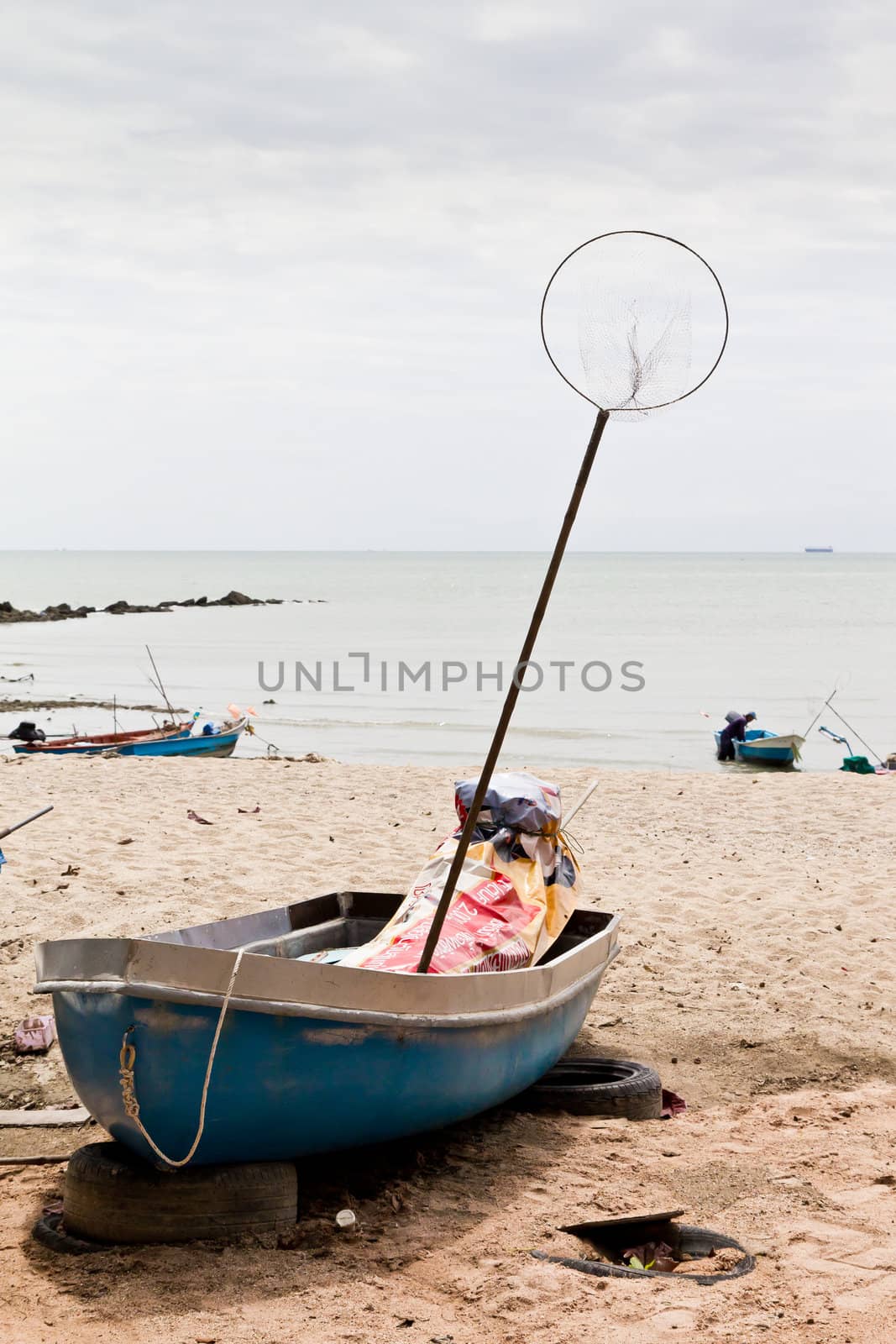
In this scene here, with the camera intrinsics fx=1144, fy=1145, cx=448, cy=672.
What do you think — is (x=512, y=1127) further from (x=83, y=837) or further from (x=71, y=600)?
(x=71, y=600)

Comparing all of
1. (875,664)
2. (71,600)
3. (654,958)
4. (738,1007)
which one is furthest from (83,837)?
(71,600)

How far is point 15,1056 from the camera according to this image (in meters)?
5.82

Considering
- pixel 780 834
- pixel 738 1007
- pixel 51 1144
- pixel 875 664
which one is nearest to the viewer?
pixel 51 1144

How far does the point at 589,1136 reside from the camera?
16.5 ft

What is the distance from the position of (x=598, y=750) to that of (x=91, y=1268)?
18312mm

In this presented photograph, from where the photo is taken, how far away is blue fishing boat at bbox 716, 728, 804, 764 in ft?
65.0

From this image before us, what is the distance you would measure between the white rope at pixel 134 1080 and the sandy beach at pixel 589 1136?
37 centimetres

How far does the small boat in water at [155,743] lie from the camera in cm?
1780

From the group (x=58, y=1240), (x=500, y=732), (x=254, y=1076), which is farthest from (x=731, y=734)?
(x=58, y=1240)

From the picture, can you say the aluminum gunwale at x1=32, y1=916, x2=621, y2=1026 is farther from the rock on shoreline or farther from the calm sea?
the rock on shoreline

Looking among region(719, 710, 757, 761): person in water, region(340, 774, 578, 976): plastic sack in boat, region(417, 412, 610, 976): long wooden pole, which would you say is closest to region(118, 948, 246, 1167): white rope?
region(417, 412, 610, 976): long wooden pole

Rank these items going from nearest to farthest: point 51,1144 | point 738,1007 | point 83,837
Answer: point 51,1144 < point 738,1007 < point 83,837

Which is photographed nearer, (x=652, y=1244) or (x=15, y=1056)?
(x=652, y=1244)

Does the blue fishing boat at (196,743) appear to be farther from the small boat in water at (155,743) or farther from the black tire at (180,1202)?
the black tire at (180,1202)
